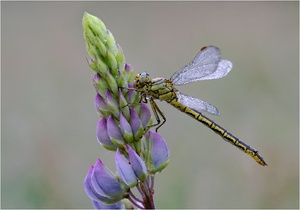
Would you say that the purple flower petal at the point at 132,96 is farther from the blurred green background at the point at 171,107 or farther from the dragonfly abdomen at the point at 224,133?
the blurred green background at the point at 171,107

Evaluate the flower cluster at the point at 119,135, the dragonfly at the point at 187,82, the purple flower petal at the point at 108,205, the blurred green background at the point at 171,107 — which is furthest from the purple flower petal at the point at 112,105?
the blurred green background at the point at 171,107

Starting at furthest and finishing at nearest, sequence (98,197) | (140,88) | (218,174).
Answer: (218,174) < (140,88) < (98,197)

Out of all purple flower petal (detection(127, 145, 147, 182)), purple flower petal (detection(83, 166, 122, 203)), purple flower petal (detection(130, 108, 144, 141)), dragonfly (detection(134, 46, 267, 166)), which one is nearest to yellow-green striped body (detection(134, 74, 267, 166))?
dragonfly (detection(134, 46, 267, 166))

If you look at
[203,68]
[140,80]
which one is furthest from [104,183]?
[203,68]

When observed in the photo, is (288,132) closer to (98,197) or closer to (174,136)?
(174,136)

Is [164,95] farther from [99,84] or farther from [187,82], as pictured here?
[99,84]

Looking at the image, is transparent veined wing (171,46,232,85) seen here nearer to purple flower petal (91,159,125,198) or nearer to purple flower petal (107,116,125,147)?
purple flower petal (107,116,125,147)

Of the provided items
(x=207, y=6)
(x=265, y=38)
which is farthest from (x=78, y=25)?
(x=265, y=38)
